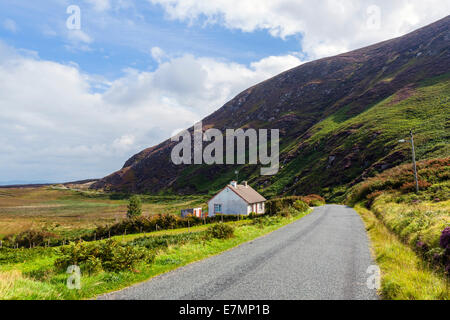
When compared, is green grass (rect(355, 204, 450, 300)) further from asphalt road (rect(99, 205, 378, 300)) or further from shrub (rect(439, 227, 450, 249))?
shrub (rect(439, 227, 450, 249))

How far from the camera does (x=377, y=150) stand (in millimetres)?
69500

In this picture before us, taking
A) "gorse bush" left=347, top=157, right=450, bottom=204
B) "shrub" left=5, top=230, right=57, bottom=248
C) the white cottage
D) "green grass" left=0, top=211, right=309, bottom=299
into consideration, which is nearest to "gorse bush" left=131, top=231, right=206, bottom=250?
"green grass" left=0, top=211, right=309, bottom=299

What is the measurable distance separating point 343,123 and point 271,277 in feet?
353

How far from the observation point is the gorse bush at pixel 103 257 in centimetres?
1074

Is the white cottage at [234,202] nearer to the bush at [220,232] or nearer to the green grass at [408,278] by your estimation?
the bush at [220,232]

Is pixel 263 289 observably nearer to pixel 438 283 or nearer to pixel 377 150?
pixel 438 283

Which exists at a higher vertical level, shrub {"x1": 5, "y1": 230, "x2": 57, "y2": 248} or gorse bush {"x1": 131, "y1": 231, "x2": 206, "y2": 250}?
gorse bush {"x1": 131, "y1": 231, "x2": 206, "y2": 250}

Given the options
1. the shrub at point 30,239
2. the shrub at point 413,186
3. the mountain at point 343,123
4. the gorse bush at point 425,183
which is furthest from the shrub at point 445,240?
the mountain at point 343,123

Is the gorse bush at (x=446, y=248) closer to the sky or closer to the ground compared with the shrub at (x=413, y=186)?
closer to the ground

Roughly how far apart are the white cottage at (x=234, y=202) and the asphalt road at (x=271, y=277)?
36.9 meters

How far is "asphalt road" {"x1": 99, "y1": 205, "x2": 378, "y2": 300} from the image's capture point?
8094 mm

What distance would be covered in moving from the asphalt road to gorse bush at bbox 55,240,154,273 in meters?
1.72

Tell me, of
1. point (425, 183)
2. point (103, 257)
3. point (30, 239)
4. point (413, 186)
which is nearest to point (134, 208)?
point (30, 239)
